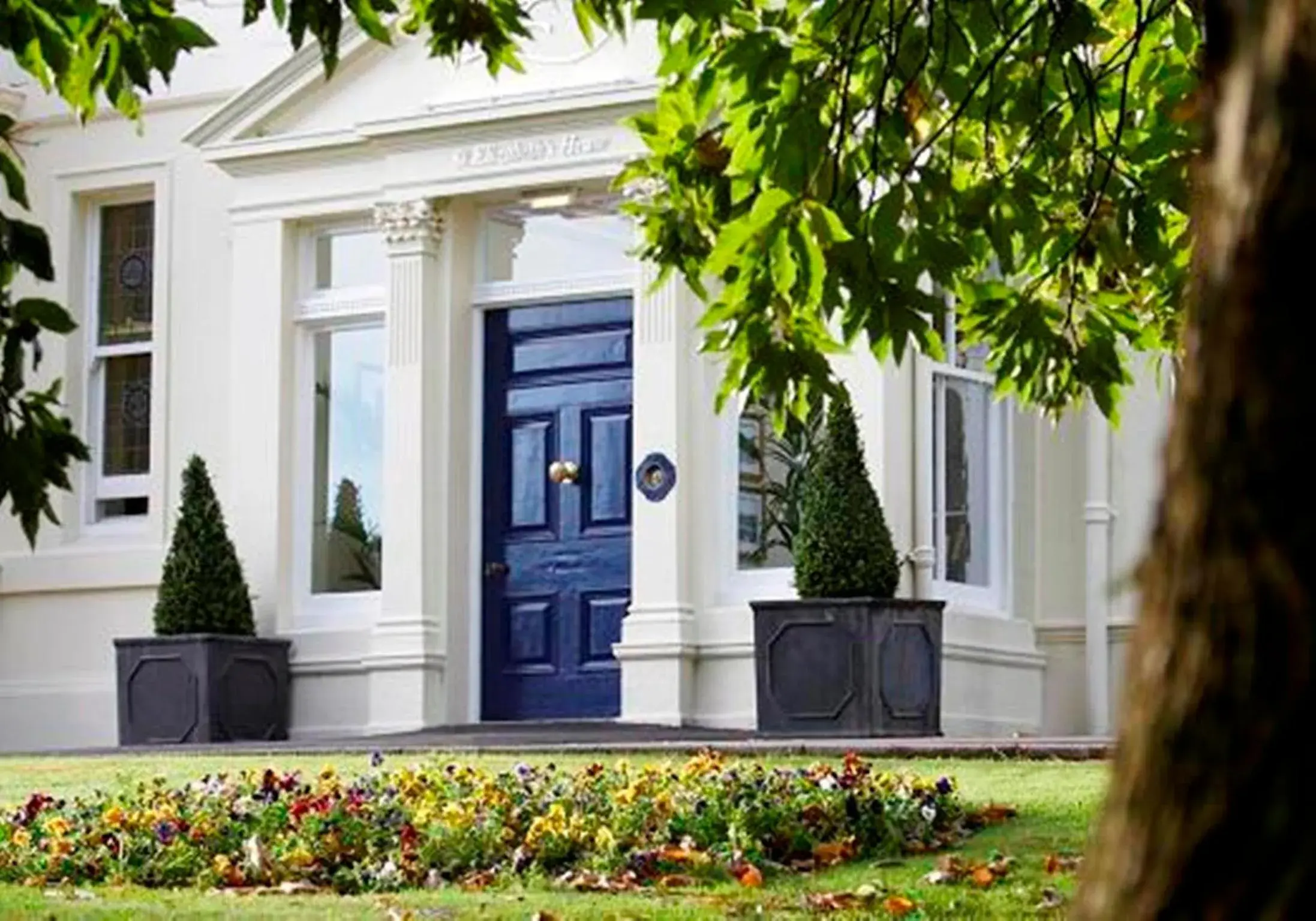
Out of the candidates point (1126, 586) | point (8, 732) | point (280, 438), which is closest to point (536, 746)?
point (280, 438)

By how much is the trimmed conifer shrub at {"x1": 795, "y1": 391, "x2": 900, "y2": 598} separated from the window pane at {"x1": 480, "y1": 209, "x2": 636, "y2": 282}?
2283mm

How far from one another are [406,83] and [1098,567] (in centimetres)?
519

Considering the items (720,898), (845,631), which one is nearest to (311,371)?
(845,631)

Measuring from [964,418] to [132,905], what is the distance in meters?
9.98

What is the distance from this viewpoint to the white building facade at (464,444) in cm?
1738

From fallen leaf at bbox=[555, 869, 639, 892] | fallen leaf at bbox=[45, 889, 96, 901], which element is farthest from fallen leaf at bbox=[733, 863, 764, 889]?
fallen leaf at bbox=[45, 889, 96, 901]

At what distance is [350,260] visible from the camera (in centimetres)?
1930

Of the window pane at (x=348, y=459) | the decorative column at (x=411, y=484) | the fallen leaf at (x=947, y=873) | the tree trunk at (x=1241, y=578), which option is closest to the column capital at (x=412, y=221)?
the decorative column at (x=411, y=484)

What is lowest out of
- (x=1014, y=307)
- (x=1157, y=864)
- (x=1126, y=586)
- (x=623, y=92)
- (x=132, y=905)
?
(x=132, y=905)

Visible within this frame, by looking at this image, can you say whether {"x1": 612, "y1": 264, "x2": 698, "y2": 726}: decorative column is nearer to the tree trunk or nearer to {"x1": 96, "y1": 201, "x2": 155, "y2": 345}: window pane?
{"x1": 96, "y1": 201, "x2": 155, "y2": 345}: window pane

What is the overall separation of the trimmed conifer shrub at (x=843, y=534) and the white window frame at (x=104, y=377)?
5.12 metres

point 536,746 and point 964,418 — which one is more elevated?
point 964,418

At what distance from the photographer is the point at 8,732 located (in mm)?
19875

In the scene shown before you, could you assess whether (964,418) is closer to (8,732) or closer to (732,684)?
(732,684)
